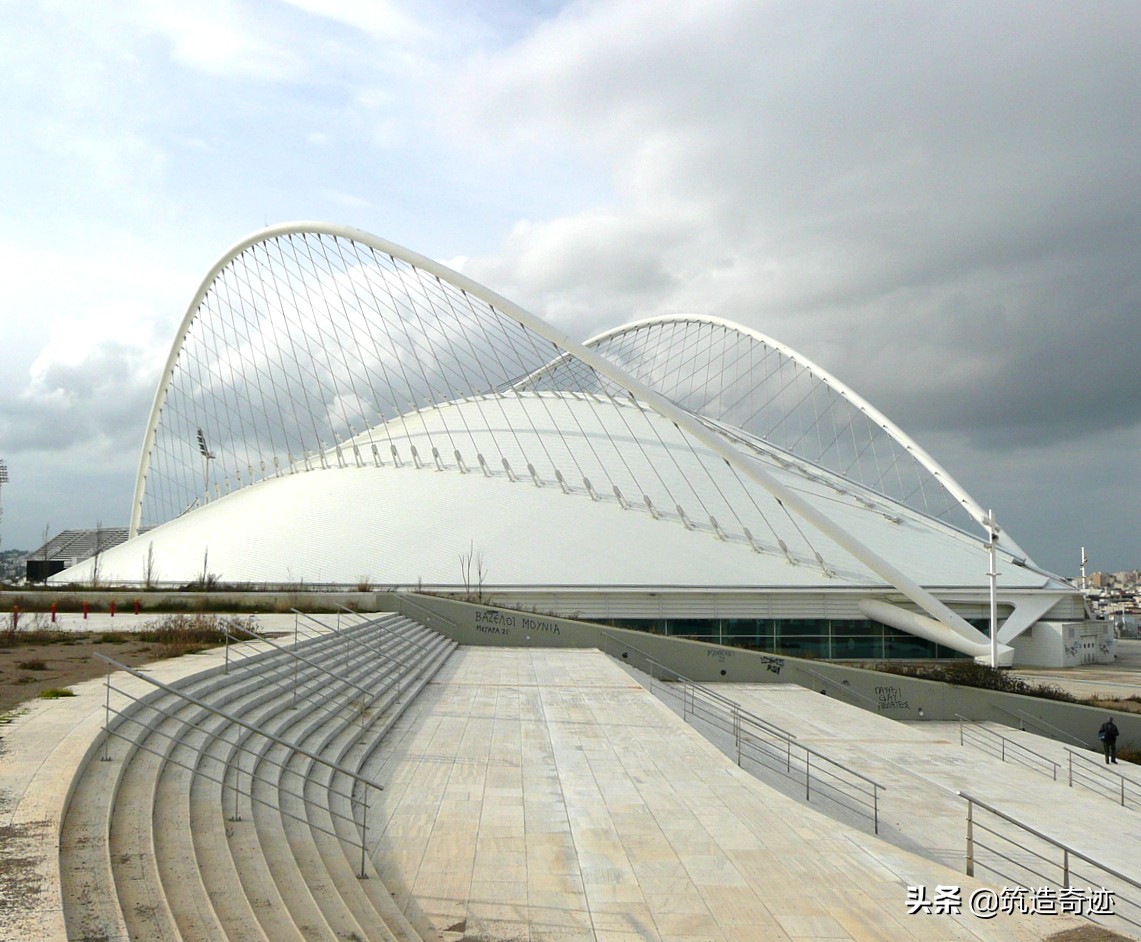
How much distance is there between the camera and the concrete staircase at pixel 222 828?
6559 mm

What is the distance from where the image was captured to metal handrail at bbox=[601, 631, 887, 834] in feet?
47.9

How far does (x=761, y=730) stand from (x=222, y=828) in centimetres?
1470

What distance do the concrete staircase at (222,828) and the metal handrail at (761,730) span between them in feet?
23.9

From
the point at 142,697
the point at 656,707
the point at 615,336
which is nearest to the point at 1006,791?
the point at 656,707

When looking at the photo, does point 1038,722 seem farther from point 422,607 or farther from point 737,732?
point 422,607

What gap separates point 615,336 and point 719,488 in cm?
2500

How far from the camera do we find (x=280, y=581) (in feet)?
119

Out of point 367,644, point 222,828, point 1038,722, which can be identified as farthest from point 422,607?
point 222,828

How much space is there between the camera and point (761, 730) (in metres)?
20.4

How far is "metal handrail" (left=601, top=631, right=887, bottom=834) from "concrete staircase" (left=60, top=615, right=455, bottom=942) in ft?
23.9

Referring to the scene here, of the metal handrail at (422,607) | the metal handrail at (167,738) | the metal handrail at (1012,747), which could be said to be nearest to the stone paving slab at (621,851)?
the metal handrail at (167,738)

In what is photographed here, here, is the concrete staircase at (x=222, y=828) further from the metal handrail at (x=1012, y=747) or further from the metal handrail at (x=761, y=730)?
the metal handrail at (x=1012, y=747)

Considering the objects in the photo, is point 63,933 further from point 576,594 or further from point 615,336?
point 615,336

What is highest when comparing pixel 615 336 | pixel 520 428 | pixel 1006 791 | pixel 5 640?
pixel 615 336
